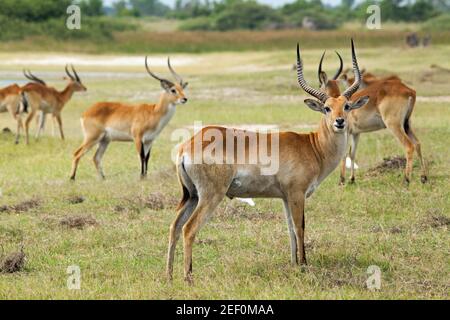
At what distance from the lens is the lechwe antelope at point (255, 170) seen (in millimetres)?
6621

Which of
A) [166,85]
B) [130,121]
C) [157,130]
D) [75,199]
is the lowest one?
[75,199]

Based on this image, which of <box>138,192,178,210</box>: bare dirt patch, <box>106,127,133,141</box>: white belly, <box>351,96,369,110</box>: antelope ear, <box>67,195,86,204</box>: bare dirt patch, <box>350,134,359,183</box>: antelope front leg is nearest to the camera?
<box>351,96,369,110</box>: antelope ear

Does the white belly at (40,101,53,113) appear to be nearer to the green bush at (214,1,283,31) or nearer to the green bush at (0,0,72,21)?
the green bush at (0,0,72,21)

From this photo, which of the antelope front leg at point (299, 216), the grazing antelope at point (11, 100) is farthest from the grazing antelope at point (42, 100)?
the antelope front leg at point (299, 216)

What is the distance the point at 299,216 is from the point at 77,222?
2.77 m

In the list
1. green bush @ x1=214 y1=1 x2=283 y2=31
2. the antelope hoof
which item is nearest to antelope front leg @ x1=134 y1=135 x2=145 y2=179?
the antelope hoof

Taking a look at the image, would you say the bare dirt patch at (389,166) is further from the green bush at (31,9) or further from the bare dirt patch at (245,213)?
the green bush at (31,9)

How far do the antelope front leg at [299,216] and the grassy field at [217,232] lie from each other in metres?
0.12

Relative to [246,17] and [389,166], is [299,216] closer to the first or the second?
[389,166]

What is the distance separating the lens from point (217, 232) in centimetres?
831

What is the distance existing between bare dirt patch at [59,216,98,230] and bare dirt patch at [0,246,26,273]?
160 cm

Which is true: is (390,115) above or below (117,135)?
above

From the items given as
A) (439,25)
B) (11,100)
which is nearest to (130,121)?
(11,100)

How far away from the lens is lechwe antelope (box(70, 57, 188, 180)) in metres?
12.6
